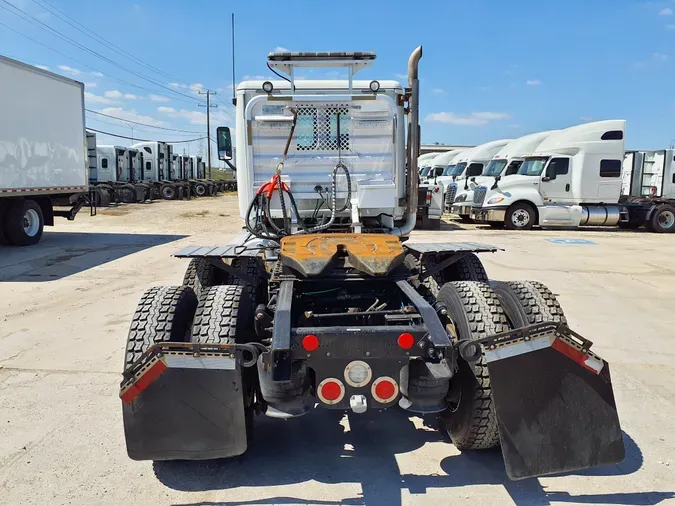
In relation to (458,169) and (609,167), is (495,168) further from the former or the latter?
(458,169)

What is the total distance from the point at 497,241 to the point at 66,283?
10.5 metres

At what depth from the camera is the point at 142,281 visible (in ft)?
29.1

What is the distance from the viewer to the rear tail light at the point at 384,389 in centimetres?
285

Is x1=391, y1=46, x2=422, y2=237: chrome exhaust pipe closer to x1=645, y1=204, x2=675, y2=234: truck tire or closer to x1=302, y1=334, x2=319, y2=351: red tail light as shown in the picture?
x1=302, y1=334, x2=319, y2=351: red tail light

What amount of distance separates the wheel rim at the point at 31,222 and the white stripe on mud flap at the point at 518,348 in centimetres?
1308

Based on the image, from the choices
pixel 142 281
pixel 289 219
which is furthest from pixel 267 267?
pixel 142 281

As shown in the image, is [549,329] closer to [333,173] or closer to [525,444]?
[525,444]

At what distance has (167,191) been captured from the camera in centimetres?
3294

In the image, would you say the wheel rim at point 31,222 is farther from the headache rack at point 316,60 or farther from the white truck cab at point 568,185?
the white truck cab at point 568,185

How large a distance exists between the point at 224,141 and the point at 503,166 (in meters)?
16.2

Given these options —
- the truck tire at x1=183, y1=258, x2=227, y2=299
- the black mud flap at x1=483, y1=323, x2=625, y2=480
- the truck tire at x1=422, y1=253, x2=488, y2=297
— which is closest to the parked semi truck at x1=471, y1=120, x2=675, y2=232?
the truck tire at x1=422, y1=253, x2=488, y2=297

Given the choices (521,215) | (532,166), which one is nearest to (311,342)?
(521,215)

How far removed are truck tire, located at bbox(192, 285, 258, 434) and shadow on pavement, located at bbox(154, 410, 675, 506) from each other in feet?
1.00

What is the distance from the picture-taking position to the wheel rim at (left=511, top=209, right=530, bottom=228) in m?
18.1
